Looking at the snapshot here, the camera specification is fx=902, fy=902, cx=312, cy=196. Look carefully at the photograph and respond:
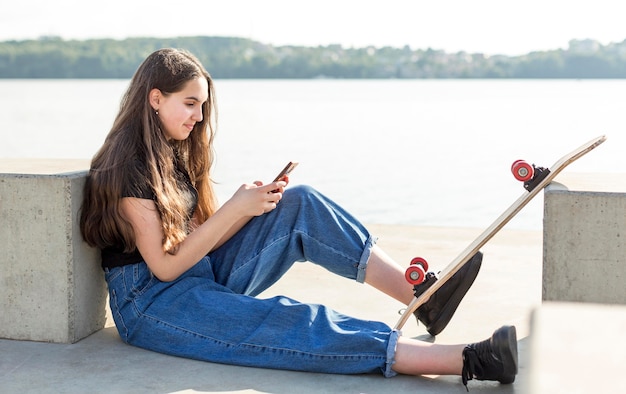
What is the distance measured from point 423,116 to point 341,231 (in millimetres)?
27782

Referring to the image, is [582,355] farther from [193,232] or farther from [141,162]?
[141,162]

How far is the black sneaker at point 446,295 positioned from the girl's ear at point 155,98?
3.47ft

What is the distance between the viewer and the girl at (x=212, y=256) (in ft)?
9.08

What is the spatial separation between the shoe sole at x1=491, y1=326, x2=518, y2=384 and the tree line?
32.5m

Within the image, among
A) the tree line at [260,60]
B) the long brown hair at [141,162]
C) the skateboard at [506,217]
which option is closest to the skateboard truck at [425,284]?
the skateboard at [506,217]

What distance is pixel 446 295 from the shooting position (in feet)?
9.93

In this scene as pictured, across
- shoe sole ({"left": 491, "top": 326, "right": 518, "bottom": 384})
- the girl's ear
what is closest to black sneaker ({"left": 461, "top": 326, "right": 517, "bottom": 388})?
shoe sole ({"left": 491, "top": 326, "right": 518, "bottom": 384})

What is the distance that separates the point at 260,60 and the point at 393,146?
21190mm

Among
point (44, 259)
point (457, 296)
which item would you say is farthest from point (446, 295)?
point (44, 259)

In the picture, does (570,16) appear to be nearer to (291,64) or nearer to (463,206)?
(291,64)

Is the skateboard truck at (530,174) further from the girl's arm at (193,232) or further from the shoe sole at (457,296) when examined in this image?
the girl's arm at (193,232)

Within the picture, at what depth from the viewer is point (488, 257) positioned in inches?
185

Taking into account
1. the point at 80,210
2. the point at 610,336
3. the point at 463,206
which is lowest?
the point at 463,206

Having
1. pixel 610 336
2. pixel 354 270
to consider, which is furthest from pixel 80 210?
pixel 610 336
